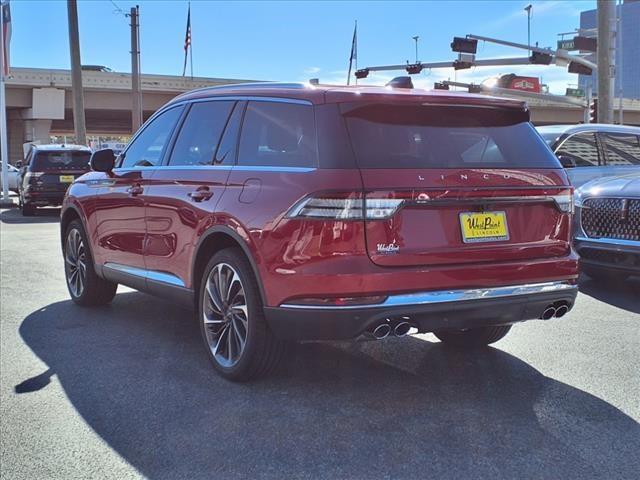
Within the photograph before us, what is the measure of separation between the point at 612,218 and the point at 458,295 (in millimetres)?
3913

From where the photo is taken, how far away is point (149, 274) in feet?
16.8

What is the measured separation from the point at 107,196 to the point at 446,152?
3179 mm

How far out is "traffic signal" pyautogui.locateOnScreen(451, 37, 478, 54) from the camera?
28766 millimetres

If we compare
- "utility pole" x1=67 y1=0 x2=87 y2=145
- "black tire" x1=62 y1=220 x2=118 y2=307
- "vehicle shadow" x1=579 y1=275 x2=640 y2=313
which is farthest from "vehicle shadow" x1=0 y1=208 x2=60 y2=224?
"vehicle shadow" x1=579 y1=275 x2=640 y2=313

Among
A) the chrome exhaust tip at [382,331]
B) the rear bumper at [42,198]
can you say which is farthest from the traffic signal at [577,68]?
the chrome exhaust tip at [382,331]

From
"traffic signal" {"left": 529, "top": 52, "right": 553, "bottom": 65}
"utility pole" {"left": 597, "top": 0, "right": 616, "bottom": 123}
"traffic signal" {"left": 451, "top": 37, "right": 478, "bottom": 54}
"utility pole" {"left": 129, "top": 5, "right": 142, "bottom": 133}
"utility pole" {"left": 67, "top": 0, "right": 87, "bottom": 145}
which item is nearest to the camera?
"utility pole" {"left": 597, "top": 0, "right": 616, "bottom": 123}

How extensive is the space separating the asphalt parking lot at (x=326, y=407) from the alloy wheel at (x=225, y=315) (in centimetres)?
20

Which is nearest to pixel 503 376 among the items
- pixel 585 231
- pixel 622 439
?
pixel 622 439

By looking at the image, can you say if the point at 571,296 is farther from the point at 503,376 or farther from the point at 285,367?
the point at 285,367

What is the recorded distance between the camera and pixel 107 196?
19.0 ft

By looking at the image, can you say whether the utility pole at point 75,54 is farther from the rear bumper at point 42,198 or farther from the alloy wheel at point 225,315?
the alloy wheel at point 225,315

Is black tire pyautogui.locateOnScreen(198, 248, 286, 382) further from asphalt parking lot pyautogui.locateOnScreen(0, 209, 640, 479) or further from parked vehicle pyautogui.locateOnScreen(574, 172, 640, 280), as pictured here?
parked vehicle pyautogui.locateOnScreen(574, 172, 640, 280)

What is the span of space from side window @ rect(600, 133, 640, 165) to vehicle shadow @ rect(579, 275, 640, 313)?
6.88ft

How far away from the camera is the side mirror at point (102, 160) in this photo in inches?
229
